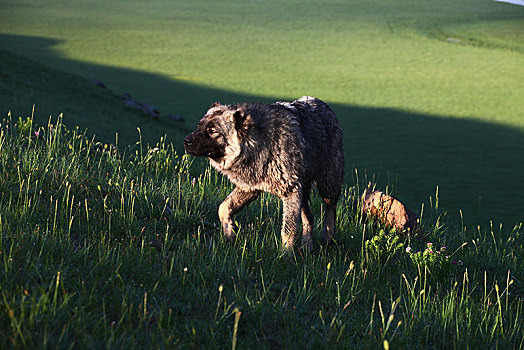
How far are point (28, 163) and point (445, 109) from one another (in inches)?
395

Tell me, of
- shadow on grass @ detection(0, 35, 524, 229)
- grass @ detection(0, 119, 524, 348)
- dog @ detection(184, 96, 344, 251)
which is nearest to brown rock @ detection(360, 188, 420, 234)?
grass @ detection(0, 119, 524, 348)

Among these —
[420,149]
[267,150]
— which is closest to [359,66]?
[420,149]

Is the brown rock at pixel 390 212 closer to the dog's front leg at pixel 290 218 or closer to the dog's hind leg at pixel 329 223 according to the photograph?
the dog's hind leg at pixel 329 223

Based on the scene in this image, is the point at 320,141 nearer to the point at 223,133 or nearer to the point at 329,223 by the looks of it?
the point at 329,223

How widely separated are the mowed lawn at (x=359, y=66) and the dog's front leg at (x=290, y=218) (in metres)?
3.27

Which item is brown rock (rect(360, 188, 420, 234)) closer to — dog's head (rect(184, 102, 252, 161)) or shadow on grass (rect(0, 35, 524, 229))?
shadow on grass (rect(0, 35, 524, 229))

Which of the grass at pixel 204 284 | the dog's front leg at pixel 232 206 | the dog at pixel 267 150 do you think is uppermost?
the dog at pixel 267 150

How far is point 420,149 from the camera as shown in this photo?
1007cm

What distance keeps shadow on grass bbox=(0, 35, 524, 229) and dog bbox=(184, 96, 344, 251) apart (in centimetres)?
209

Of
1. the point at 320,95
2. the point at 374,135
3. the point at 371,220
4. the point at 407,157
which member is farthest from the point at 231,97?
the point at 371,220

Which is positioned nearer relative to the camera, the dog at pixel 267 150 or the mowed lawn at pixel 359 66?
the dog at pixel 267 150

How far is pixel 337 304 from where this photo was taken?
3.51 m

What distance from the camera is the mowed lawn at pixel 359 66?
9.19m

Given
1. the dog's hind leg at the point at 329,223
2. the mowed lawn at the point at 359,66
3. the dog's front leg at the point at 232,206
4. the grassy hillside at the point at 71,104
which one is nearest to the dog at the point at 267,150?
the dog's front leg at the point at 232,206
